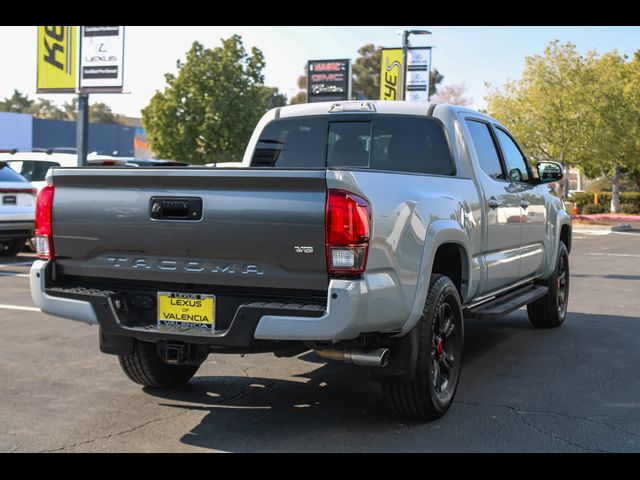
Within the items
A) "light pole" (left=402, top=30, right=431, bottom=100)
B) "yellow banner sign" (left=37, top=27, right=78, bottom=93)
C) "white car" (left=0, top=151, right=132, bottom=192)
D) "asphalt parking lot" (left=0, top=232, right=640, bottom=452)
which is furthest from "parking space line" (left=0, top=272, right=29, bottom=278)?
"light pole" (left=402, top=30, right=431, bottom=100)

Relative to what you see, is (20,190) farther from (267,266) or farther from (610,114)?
(610,114)

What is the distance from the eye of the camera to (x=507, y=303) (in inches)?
256

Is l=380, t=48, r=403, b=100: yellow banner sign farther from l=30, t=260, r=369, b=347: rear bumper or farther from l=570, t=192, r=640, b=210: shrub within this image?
l=30, t=260, r=369, b=347: rear bumper

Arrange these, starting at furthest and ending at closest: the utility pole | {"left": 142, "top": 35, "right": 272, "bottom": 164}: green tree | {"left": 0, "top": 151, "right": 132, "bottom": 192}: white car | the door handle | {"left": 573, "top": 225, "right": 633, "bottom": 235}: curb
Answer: {"left": 142, "top": 35, "right": 272, "bottom": 164}: green tree
{"left": 573, "top": 225, "right": 633, "bottom": 235}: curb
the utility pole
{"left": 0, "top": 151, "right": 132, "bottom": 192}: white car
the door handle

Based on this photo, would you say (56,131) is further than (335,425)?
Yes

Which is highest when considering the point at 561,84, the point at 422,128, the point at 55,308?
the point at 561,84

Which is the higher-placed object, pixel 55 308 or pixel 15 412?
pixel 55 308

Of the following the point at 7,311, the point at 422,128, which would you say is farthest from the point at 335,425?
the point at 7,311

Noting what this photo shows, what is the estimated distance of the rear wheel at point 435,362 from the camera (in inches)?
187

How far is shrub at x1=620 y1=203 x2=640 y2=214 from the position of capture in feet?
137

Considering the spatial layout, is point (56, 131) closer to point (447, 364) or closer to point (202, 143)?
point (202, 143)

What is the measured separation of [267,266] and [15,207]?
34.2 feet

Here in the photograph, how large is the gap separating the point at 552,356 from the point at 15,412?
4367 mm
